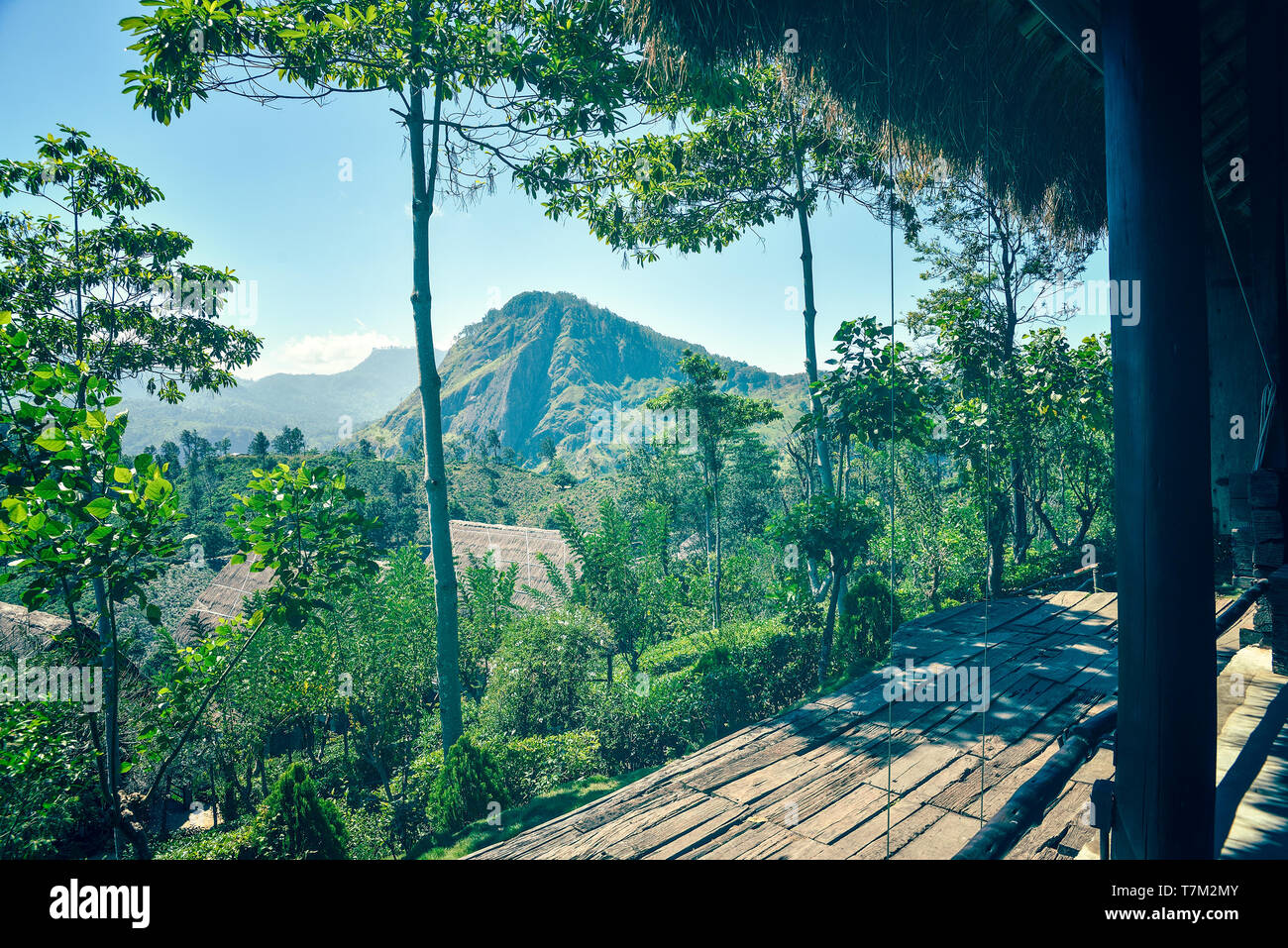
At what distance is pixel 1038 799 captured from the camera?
4.44 ft

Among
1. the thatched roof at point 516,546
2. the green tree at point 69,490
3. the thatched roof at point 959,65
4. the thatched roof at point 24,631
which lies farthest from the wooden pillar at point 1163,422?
the thatched roof at point 516,546

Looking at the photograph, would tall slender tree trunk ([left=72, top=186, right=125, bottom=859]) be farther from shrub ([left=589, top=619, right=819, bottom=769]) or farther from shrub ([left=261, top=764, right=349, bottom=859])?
shrub ([left=589, top=619, right=819, bottom=769])

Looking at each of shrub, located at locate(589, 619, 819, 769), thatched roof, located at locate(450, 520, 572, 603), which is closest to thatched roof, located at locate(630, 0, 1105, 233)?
shrub, located at locate(589, 619, 819, 769)

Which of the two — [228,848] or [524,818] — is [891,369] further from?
[228,848]

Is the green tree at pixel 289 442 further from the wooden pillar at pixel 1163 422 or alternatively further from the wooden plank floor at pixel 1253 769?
the wooden pillar at pixel 1163 422

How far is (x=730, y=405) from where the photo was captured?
A: 11.1m

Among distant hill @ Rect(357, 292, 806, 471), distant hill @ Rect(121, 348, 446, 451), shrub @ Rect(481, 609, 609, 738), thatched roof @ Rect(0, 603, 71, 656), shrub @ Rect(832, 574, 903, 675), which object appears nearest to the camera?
thatched roof @ Rect(0, 603, 71, 656)

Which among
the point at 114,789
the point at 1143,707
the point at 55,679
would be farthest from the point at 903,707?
the point at 55,679

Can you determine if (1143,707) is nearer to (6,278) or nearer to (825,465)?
(6,278)

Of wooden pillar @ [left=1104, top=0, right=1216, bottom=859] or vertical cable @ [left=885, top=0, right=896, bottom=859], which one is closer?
wooden pillar @ [left=1104, top=0, right=1216, bottom=859]

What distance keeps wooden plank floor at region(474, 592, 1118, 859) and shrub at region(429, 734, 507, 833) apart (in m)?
1.45

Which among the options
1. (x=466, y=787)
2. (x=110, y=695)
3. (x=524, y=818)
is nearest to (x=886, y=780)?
(x=524, y=818)

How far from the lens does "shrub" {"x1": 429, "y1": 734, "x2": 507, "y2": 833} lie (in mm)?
4344

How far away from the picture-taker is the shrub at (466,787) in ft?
14.3
